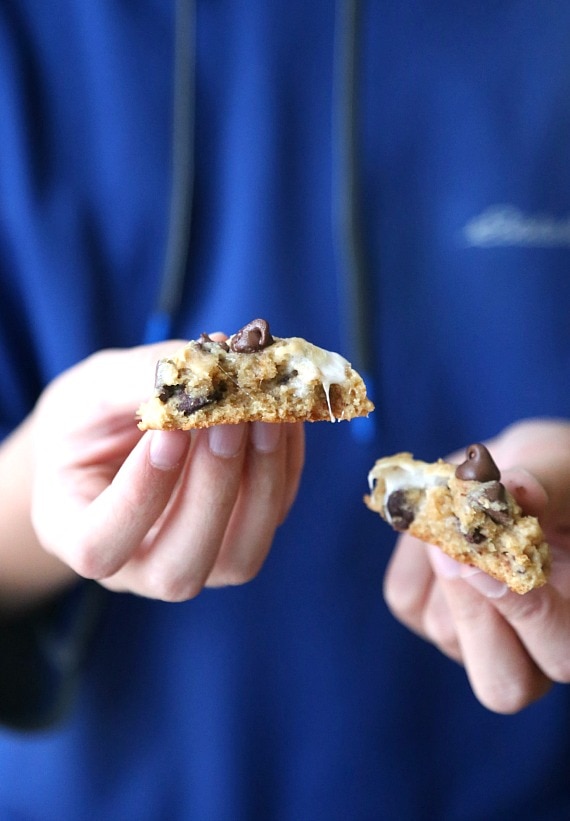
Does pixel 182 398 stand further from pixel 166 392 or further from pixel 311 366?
pixel 311 366

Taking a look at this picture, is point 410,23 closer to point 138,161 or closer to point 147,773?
point 138,161

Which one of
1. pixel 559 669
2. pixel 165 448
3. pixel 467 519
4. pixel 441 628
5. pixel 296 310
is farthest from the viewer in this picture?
pixel 296 310

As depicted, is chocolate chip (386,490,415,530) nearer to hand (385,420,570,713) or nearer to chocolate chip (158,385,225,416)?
hand (385,420,570,713)

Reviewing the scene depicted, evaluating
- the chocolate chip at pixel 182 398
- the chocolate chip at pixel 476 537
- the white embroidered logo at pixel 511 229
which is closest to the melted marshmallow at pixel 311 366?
the chocolate chip at pixel 182 398

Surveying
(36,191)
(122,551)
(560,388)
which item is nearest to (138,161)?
(36,191)

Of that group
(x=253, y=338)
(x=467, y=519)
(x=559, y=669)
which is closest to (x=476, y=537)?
(x=467, y=519)

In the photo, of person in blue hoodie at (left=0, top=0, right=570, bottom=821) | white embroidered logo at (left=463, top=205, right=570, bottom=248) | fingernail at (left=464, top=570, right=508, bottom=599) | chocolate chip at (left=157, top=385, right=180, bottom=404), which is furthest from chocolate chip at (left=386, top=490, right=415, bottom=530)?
white embroidered logo at (left=463, top=205, right=570, bottom=248)
